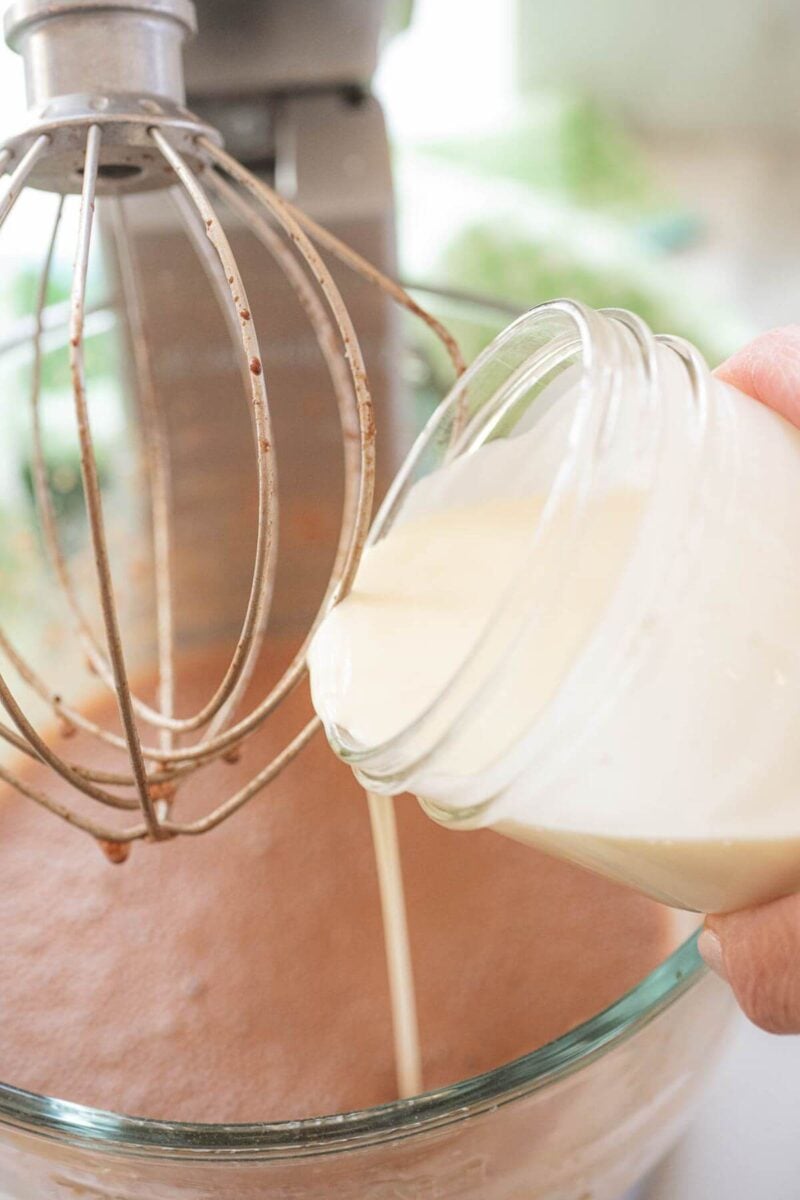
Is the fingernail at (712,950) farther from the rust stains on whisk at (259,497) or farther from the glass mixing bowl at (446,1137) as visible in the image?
the rust stains on whisk at (259,497)

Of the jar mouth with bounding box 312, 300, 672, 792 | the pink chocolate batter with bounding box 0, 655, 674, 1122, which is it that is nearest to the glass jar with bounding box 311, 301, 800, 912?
the jar mouth with bounding box 312, 300, 672, 792

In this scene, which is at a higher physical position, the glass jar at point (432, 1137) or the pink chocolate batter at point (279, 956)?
the glass jar at point (432, 1137)

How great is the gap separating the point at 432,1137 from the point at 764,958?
0.31 feet

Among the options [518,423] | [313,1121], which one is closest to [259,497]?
[518,423]

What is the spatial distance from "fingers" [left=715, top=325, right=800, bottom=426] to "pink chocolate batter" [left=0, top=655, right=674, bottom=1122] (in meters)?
0.21

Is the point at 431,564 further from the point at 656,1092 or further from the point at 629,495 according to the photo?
the point at 656,1092

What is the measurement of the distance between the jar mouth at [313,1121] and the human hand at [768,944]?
33 millimetres

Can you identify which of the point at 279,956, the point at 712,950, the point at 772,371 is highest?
the point at 772,371

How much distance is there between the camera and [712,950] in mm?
338

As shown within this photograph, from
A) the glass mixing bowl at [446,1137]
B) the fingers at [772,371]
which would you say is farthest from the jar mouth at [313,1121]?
the fingers at [772,371]

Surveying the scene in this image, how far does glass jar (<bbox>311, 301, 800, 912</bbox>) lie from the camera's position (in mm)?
282

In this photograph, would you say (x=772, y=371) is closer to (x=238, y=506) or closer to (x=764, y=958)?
(x=764, y=958)

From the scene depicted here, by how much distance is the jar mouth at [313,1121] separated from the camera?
1.03 feet

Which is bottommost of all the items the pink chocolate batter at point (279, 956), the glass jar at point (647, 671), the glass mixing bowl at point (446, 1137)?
the pink chocolate batter at point (279, 956)
